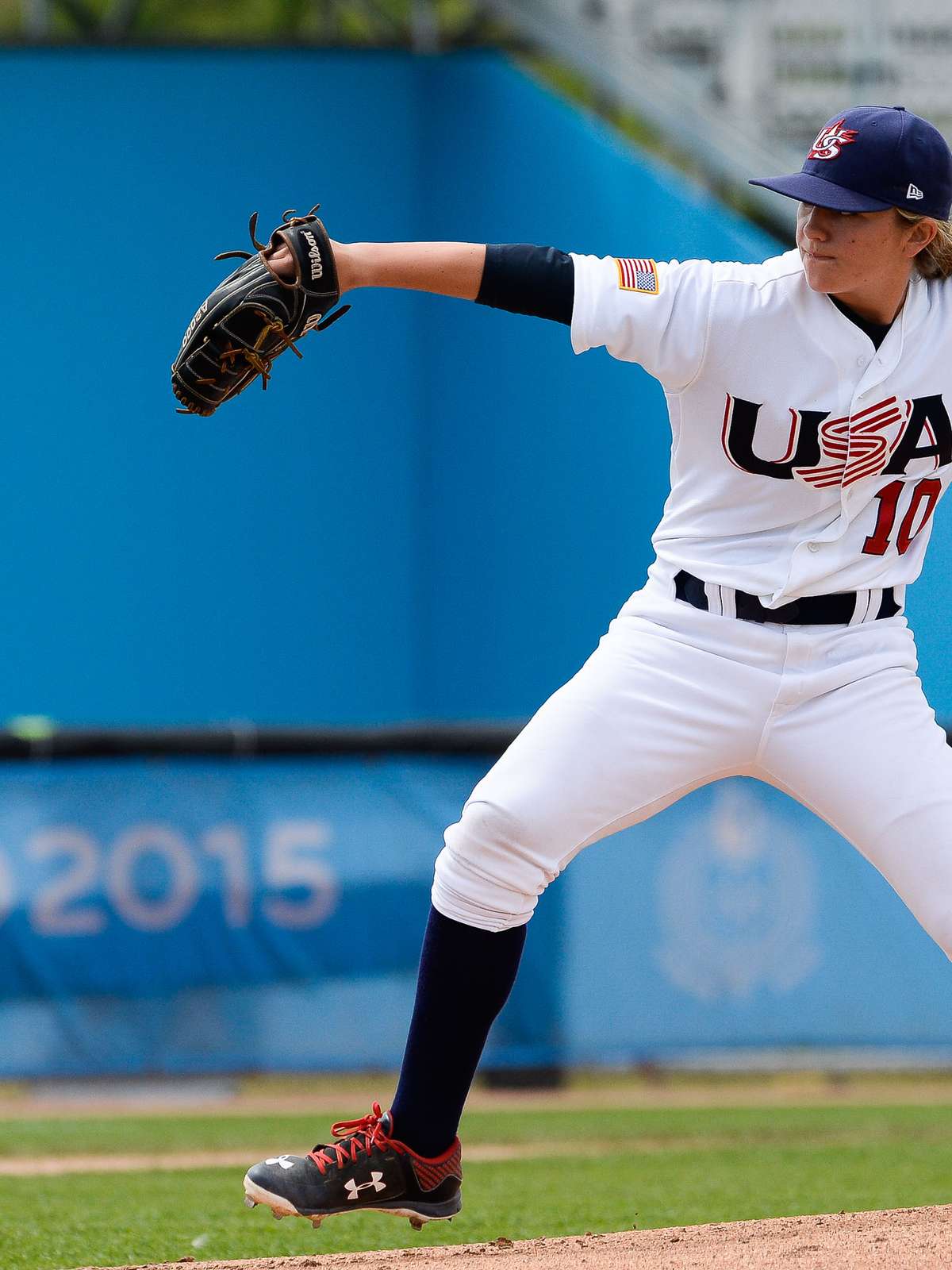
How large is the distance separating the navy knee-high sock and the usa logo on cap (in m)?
1.30

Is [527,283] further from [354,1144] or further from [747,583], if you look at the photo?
[354,1144]

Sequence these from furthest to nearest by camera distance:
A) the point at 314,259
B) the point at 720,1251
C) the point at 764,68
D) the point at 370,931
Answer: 1. the point at 764,68
2. the point at 370,931
3. the point at 720,1251
4. the point at 314,259

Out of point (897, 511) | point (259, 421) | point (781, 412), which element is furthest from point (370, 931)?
point (259, 421)

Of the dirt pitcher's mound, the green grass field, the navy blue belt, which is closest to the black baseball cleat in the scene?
the dirt pitcher's mound

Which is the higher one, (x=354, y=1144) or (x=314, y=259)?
(x=314, y=259)

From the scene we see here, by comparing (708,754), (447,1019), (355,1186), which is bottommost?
(355,1186)

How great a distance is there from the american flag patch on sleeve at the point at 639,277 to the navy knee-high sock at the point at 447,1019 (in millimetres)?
1028

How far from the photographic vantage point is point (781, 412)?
2.64m

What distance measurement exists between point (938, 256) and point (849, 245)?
0.23m

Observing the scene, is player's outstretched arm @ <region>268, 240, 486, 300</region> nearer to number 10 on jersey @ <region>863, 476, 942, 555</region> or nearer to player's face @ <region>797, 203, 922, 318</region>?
player's face @ <region>797, 203, 922, 318</region>

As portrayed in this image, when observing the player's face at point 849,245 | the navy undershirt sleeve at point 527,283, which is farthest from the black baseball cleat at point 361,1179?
the player's face at point 849,245

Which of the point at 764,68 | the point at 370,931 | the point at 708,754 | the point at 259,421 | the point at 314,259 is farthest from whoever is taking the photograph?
the point at 259,421

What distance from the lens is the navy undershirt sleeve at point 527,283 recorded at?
101 inches

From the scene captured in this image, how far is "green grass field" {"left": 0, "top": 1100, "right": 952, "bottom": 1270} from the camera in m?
3.66
